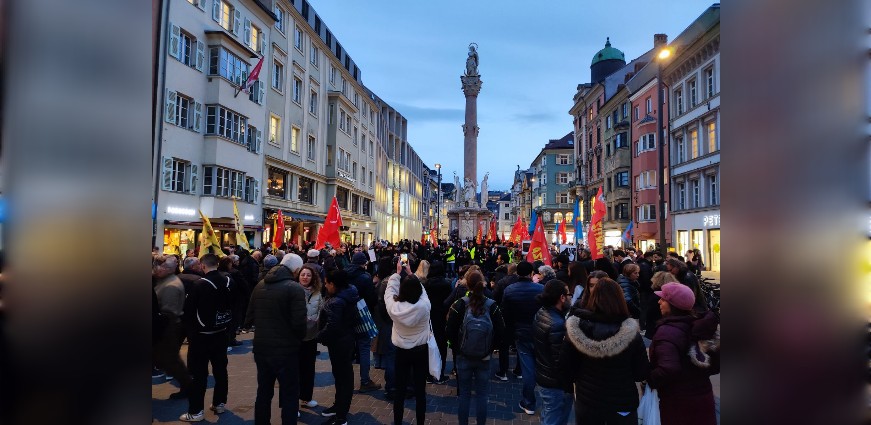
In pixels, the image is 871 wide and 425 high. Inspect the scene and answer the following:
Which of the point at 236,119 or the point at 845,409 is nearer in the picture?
the point at 845,409

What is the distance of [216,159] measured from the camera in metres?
24.2

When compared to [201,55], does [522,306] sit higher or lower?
lower

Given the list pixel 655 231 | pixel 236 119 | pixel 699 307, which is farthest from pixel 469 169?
pixel 699 307

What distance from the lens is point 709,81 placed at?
30.4 m

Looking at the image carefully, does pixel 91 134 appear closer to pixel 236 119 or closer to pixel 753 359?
pixel 753 359

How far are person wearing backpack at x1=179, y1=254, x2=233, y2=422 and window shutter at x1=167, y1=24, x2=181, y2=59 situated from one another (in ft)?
60.9

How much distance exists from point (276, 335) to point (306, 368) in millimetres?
1771

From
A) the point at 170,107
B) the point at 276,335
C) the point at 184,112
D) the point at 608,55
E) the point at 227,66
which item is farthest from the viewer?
the point at 608,55

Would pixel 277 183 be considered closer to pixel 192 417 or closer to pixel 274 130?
pixel 274 130

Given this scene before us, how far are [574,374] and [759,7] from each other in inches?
156

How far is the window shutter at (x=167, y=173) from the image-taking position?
70.1ft

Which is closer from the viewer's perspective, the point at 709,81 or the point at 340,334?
the point at 340,334

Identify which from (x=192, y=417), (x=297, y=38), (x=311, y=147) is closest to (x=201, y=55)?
(x=297, y=38)

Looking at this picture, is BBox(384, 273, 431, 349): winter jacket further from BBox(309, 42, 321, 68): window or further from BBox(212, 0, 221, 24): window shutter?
BBox(309, 42, 321, 68): window
